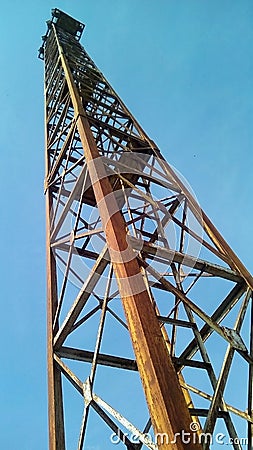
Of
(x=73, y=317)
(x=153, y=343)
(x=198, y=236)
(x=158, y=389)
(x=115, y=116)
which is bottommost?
(x=158, y=389)

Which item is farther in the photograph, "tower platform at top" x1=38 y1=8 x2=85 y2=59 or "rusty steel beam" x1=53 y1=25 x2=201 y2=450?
"tower platform at top" x1=38 y1=8 x2=85 y2=59

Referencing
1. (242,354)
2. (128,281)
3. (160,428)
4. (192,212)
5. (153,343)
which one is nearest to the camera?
(160,428)

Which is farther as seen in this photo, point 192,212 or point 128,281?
point 192,212

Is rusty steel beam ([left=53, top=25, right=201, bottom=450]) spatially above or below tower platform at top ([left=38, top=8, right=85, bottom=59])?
below

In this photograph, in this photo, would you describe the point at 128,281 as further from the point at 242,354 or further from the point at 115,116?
the point at 115,116

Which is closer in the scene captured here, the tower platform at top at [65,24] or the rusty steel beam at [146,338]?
the rusty steel beam at [146,338]

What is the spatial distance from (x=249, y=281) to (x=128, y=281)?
6.05ft

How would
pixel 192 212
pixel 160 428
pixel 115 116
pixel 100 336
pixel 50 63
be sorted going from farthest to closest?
1. pixel 50 63
2. pixel 115 116
3. pixel 192 212
4. pixel 100 336
5. pixel 160 428

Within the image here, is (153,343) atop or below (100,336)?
below

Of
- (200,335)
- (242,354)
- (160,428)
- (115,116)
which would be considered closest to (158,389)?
(160,428)

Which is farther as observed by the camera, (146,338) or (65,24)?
(65,24)

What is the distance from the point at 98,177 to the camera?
17.0 feet

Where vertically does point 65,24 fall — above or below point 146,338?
above

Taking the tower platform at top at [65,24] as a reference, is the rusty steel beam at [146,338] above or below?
below
